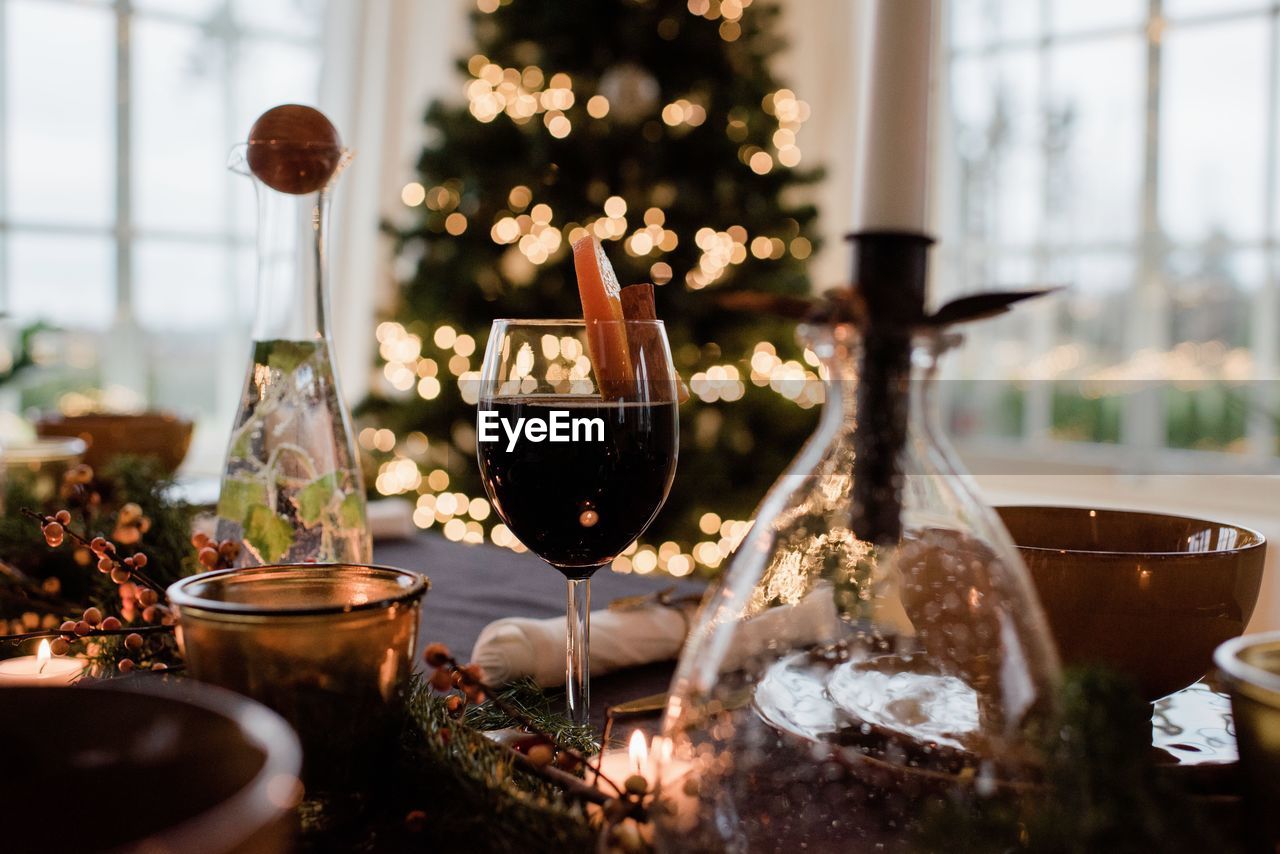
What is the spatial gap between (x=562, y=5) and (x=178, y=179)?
76.4 inches

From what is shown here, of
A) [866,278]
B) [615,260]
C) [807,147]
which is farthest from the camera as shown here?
[807,147]

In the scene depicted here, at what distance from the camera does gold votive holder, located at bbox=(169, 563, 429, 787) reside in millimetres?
383

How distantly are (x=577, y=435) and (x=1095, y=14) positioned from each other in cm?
422

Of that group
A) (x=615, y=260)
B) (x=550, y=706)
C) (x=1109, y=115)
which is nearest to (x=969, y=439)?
(x=1109, y=115)

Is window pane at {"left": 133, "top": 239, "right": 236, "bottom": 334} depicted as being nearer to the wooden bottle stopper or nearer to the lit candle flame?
the wooden bottle stopper

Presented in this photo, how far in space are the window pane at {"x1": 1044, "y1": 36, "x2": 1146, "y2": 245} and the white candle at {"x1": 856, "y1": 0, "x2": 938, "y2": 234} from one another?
407 centimetres

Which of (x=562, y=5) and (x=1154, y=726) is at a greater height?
(x=562, y=5)

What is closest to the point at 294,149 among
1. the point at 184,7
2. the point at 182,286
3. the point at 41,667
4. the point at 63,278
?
the point at 41,667

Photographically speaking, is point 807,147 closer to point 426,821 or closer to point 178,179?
point 178,179

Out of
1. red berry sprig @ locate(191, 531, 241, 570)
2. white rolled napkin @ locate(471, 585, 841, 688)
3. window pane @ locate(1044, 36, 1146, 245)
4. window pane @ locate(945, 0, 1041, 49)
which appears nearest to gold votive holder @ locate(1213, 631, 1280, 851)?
white rolled napkin @ locate(471, 585, 841, 688)

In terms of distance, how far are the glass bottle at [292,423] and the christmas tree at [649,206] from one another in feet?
7.78

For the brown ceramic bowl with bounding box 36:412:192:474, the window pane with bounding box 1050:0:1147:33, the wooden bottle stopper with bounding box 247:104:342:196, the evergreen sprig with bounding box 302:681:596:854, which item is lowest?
the evergreen sprig with bounding box 302:681:596:854

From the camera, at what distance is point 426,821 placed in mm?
400

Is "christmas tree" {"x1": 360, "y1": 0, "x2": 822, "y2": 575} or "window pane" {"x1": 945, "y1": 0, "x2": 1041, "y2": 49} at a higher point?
"window pane" {"x1": 945, "y1": 0, "x2": 1041, "y2": 49}
